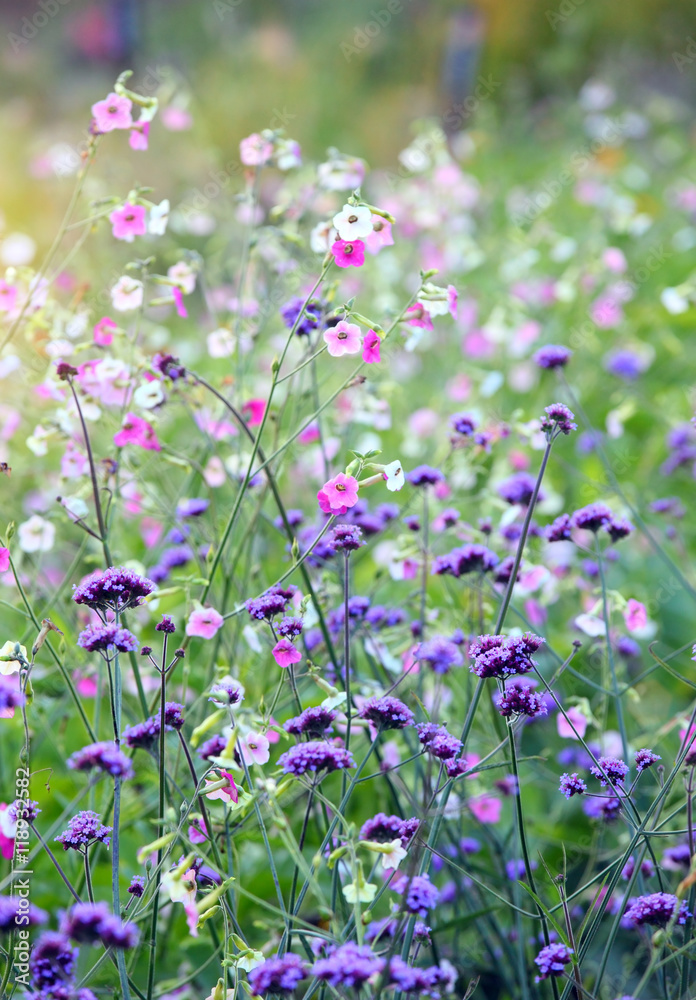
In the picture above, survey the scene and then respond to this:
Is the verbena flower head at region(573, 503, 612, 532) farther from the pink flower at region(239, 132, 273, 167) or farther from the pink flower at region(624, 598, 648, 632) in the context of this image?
the pink flower at region(239, 132, 273, 167)

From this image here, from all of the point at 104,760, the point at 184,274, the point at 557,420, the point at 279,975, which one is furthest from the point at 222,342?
the point at 279,975

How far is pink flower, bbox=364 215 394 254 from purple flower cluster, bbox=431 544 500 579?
42 centimetres

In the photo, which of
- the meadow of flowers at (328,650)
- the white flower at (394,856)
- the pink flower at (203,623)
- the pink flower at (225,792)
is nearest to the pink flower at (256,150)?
the meadow of flowers at (328,650)

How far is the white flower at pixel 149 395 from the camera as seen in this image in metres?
1.33

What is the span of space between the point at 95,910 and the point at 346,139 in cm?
609

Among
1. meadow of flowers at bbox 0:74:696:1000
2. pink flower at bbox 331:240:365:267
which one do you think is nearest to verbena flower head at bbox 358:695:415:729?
meadow of flowers at bbox 0:74:696:1000

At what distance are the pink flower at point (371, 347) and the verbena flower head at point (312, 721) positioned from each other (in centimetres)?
43

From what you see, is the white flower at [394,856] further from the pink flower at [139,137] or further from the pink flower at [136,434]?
the pink flower at [139,137]

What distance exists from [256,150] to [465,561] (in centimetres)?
78

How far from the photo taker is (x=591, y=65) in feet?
25.5

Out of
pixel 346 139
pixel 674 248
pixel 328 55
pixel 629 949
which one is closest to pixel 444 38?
pixel 328 55

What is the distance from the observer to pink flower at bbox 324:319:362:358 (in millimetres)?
1126

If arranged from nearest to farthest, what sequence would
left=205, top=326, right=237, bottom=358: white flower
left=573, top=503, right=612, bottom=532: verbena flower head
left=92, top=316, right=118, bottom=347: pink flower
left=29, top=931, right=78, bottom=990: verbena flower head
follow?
left=29, top=931, right=78, bottom=990: verbena flower head, left=573, top=503, right=612, bottom=532: verbena flower head, left=92, top=316, right=118, bottom=347: pink flower, left=205, top=326, right=237, bottom=358: white flower

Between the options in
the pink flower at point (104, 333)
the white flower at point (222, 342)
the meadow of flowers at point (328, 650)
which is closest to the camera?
the meadow of flowers at point (328, 650)
